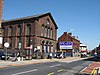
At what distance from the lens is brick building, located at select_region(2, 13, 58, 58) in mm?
63259

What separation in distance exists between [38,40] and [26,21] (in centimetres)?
675

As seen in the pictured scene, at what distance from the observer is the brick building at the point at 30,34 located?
208 feet

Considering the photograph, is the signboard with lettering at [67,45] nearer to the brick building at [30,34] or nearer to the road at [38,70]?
the brick building at [30,34]

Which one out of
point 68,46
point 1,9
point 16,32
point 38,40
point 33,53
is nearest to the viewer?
point 1,9

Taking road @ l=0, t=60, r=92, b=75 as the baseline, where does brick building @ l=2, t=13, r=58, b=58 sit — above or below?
above

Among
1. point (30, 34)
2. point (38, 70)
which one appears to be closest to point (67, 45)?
point (30, 34)

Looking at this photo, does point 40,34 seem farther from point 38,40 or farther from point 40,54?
point 40,54

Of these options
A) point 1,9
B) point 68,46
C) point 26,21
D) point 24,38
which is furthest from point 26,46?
point 68,46

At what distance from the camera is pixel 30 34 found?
6406 centimetres

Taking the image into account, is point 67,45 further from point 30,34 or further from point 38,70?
point 38,70

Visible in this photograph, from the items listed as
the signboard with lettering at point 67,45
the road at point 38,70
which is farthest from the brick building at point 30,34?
the road at point 38,70

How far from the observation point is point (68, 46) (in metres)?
95.6

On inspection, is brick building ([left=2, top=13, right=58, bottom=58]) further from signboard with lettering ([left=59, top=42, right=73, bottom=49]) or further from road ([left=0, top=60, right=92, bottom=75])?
road ([left=0, top=60, right=92, bottom=75])

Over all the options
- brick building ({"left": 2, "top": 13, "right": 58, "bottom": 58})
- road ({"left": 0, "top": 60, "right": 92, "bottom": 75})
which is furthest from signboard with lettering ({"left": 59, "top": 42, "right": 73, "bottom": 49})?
road ({"left": 0, "top": 60, "right": 92, "bottom": 75})
